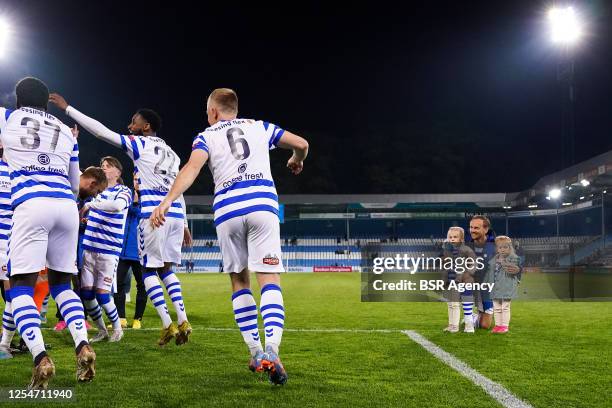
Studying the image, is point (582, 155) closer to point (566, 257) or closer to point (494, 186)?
point (494, 186)

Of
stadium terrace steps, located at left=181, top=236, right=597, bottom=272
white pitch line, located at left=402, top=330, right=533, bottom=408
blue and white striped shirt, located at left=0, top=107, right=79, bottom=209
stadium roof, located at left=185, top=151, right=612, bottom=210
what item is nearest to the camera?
white pitch line, located at left=402, top=330, right=533, bottom=408

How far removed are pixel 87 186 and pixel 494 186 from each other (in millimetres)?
68442

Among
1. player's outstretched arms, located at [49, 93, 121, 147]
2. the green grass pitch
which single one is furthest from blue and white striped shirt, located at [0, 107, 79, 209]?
the green grass pitch

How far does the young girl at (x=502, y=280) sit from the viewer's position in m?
7.21

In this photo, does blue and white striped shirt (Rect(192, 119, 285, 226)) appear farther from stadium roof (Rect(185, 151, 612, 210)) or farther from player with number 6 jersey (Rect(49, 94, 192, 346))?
stadium roof (Rect(185, 151, 612, 210))

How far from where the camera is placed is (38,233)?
4.02 metres

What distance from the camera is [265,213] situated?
4207 millimetres

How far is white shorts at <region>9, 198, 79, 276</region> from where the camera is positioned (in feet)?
13.0

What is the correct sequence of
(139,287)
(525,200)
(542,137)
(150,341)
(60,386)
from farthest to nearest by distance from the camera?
(542,137), (525,200), (139,287), (150,341), (60,386)

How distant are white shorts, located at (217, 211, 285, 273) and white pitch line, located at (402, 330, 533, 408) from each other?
1.68 meters

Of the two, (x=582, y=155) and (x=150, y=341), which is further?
(x=582, y=155)

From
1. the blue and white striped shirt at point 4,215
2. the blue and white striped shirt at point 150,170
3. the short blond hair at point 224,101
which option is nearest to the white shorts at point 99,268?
the blue and white striped shirt at point 150,170

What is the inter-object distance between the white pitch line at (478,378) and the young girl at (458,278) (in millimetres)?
1000

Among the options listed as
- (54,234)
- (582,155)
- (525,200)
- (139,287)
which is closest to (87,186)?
(54,234)
